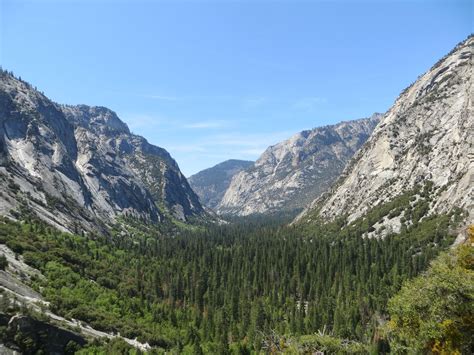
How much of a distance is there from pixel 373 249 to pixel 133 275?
296 feet

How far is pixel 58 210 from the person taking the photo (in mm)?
178625

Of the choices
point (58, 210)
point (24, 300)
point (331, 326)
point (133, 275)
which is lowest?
point (331, 326)

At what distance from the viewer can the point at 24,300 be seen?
200 ft

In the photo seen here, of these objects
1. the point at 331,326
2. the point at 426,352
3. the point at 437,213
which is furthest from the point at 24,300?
the point at 437,213

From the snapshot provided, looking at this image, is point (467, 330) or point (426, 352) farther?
point (426, 352)

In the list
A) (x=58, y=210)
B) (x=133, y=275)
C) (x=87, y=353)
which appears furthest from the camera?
(x=58, y=210)

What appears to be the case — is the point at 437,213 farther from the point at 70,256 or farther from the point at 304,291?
the point at 70,256

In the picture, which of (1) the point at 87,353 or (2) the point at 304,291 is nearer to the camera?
(1) the point at 87,353

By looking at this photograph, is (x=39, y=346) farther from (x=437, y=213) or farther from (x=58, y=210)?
(x=437, y=213)

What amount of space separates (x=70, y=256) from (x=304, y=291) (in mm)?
72131

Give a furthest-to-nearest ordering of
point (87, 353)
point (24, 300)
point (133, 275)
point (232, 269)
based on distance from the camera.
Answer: point (232, 269), point (133, 275), point (24, 300), point (87, 353)

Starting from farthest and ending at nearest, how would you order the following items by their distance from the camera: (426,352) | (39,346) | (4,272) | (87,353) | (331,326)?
1. (331,326)
2. (4,272)
3. (87,353)
4. (39,346)
5. (426,352)

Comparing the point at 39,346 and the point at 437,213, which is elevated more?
the point at 437,213

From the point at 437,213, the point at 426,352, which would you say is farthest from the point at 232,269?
the point at 426,352
